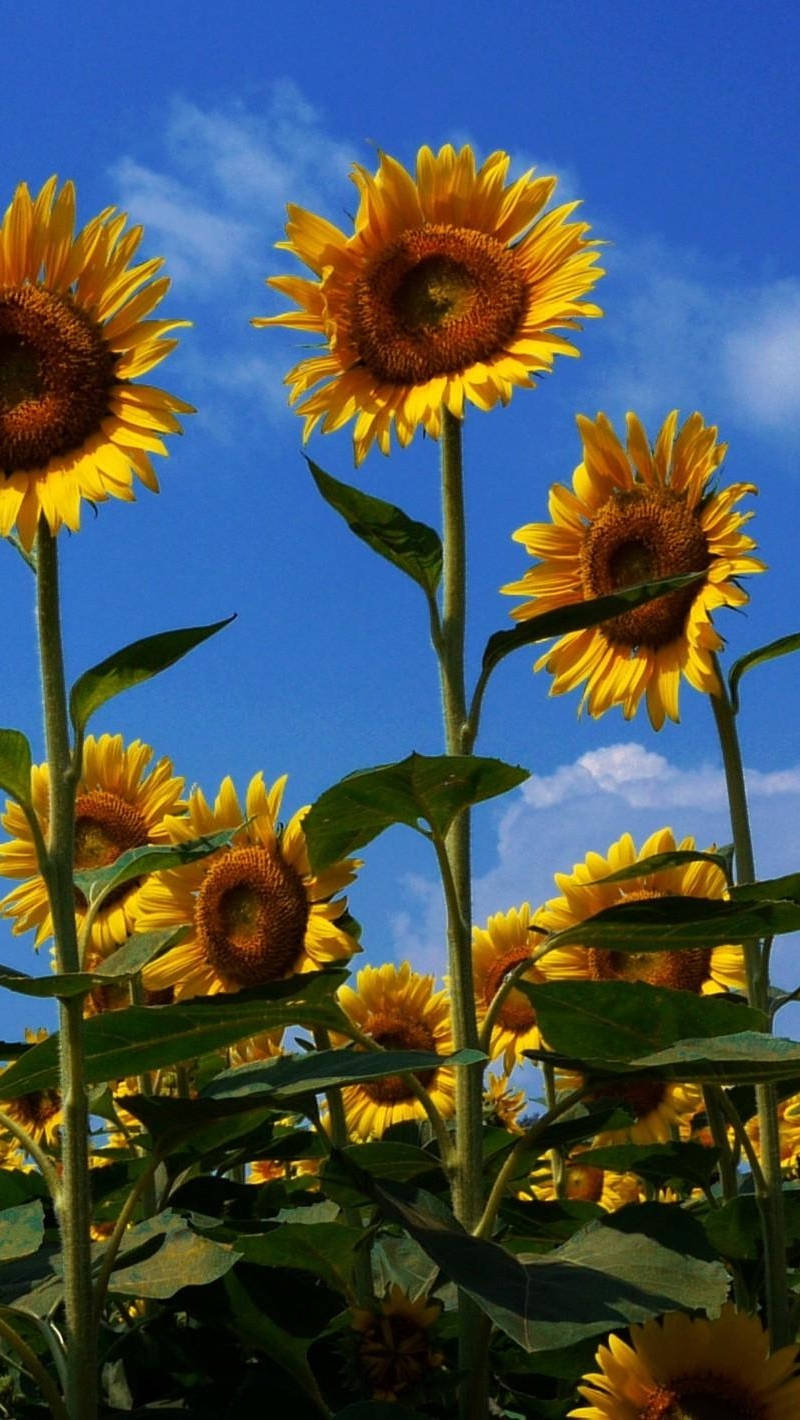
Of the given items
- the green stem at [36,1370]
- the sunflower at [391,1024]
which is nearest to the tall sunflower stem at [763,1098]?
the green stem at [36,1370]

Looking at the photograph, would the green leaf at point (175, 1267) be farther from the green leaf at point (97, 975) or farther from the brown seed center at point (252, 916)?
the brown seed center at point (252, 916)

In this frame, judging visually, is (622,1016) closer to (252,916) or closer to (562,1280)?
(562,1280)

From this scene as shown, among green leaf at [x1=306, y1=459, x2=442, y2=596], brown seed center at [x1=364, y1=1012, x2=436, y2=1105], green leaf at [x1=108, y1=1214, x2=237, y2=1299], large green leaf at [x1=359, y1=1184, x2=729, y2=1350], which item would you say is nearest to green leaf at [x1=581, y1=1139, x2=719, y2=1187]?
large green leaf at [x1=359, y1=1184, x2=729, y2=1350]

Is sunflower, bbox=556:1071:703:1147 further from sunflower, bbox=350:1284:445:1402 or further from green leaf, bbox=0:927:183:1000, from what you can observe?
green leaf, bbox=0:927:183:1000

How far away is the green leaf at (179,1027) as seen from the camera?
2764 mm

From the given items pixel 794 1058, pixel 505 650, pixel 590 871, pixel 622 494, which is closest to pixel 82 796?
pixel 590 871

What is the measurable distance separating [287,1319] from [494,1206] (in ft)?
1.96

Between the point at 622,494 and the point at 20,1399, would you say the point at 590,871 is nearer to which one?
the point at 622,494

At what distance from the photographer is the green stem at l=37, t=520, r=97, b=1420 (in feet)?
9.43

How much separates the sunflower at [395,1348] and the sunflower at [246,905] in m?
1.13

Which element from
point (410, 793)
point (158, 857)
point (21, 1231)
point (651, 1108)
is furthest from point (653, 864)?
point (651, 1108)

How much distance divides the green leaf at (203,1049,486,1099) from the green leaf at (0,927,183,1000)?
27 cm

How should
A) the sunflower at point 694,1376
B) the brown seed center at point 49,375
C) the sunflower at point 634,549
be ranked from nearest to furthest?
the sunflower at point 694,1376
the brown seed center at point 49,375
the sunflower at point 634,549

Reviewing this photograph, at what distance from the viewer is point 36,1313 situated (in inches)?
116
